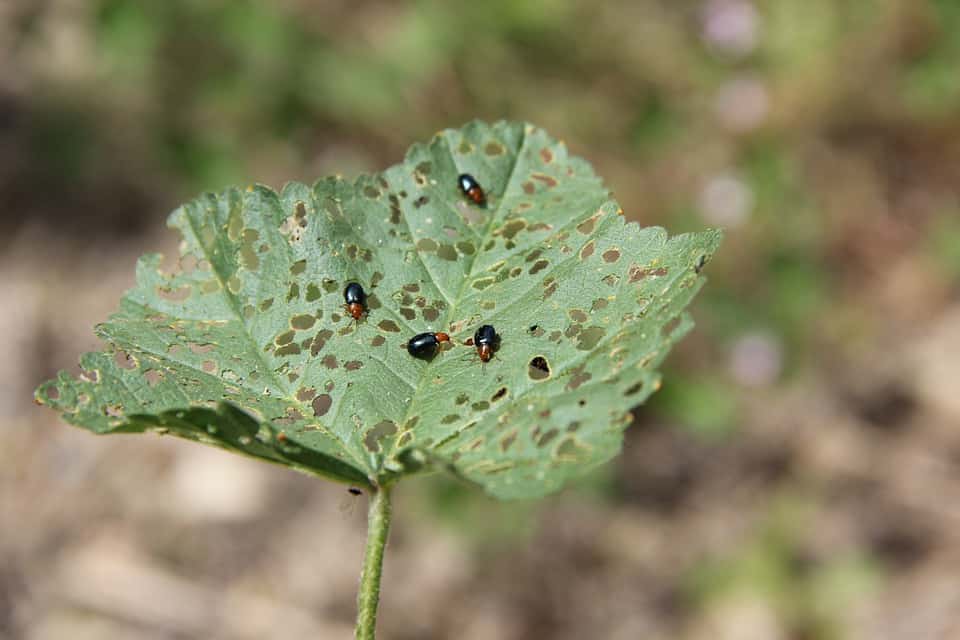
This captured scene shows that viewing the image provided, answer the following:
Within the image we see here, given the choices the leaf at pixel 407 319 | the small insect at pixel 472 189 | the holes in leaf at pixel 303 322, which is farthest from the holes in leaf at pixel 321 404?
the small insect at pixel 472 189

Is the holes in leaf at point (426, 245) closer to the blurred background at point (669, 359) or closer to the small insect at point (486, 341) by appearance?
the small insect at point (486, 341)

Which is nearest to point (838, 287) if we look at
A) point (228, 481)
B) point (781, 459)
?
point (781, 459)

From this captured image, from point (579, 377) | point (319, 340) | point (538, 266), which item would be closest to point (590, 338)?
point (579, 377)

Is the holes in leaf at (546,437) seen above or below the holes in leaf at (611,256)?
below

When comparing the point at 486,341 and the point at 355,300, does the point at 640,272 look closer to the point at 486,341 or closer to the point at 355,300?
the point at 486,341

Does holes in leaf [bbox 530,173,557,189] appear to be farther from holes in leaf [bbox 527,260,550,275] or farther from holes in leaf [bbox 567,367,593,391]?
holes in leaf [bbox 567,367,593,391]

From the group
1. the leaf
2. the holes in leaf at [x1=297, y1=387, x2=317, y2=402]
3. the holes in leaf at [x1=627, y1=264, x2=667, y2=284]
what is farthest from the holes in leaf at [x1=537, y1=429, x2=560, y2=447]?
the holes in leaf at [x1=297, y1=387, x2=317, y2=402]

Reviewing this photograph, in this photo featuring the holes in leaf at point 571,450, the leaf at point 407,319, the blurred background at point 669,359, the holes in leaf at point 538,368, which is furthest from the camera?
the blurred background at point 669,359

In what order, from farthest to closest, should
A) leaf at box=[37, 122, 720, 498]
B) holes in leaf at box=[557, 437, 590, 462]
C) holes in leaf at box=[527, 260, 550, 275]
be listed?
holes in leaf at box=[527, 260, 550, 275], leaf at box=[37, 122, 720, 498], holes in leaf at box=[557, 437, 590, 462]
